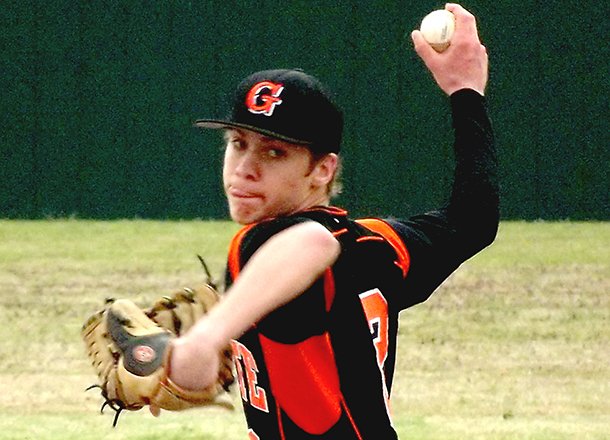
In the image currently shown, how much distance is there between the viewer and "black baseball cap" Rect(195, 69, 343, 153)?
100 inches

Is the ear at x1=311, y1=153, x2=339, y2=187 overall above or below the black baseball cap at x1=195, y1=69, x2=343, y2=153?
below

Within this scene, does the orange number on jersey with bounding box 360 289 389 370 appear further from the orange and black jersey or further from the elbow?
the elbow

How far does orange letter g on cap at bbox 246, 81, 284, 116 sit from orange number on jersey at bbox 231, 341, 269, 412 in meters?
0.45

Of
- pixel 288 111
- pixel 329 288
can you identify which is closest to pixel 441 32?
pixel 288 111

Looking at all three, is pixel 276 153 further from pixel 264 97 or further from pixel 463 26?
pixel 463 26

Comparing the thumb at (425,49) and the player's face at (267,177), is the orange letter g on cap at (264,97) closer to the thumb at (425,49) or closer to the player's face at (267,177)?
the player's face at (267,177)

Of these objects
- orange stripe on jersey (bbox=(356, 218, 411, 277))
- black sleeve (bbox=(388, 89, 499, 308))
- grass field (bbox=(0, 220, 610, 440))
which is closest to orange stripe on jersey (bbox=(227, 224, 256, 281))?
orange stripe on jersey (bbox=(356, 218, 411, 277))

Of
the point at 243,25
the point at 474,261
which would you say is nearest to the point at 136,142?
the point at 243,25

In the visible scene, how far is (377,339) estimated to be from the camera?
9.12 feet

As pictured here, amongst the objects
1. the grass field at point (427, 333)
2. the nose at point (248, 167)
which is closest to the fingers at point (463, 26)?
the nose at point (248, 167)

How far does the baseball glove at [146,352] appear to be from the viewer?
2359mm

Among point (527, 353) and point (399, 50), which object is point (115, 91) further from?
point (527, 353)

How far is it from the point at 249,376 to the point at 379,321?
286mm

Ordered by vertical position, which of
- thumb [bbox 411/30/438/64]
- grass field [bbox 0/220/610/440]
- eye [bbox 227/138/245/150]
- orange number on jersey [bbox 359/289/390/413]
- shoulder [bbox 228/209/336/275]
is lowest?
grass field [bbox 0/220/610/440]
